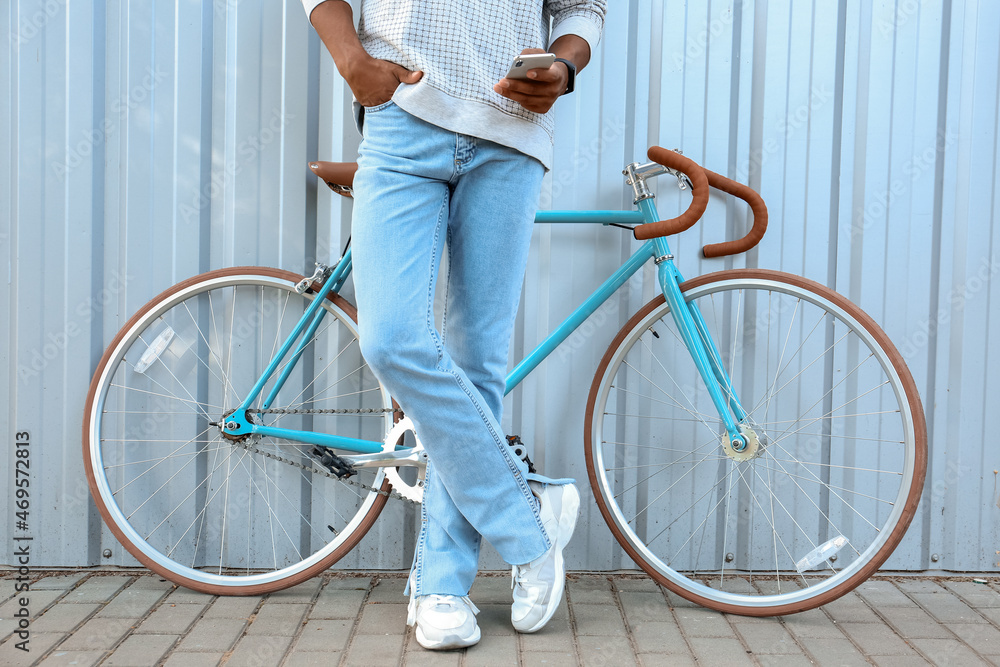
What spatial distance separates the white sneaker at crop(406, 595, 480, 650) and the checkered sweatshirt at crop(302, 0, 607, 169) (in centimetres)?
104

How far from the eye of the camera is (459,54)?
5.00ft

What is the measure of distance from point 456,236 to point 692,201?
622 millimetres

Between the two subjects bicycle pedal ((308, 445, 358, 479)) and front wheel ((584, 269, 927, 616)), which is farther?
front wheel ((584, 269, 927, 616))

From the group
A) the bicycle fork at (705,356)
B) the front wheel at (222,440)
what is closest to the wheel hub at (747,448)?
the bicycle fork at (705,356)

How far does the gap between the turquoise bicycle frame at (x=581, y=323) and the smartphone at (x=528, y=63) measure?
58cm

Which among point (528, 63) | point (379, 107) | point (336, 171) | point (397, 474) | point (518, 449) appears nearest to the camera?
point (528, 63)

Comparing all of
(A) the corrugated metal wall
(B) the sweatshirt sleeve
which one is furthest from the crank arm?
(B) the sweatshirt sleeve

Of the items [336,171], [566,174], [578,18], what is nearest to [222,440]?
[336,171]

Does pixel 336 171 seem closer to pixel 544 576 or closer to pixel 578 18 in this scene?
pixel 578 18

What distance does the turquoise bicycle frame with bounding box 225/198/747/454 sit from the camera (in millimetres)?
1938

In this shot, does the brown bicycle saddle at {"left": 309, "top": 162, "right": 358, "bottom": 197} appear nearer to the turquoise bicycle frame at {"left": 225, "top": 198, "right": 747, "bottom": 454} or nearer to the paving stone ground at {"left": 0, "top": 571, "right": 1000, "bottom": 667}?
the turquoise bicycle frame at {"left": 225, "top": 198, "right": 747, "bottom": 454}

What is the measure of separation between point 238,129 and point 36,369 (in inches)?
36.6

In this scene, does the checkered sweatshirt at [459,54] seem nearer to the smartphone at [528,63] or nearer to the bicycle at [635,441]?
the smartphone at [528,63]

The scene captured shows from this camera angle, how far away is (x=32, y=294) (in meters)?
2.15
